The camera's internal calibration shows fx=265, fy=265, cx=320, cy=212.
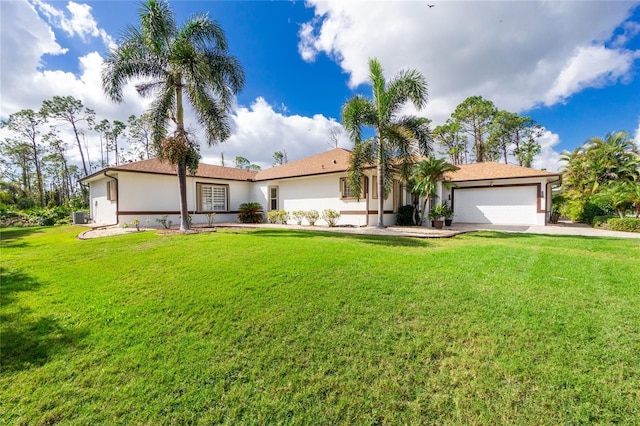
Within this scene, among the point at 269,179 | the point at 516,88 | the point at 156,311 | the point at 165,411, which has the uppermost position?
the point at 516,88

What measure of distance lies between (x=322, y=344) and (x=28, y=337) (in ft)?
12.7

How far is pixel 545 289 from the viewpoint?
4566mm

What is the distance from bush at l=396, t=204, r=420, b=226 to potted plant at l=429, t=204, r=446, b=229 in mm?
1199

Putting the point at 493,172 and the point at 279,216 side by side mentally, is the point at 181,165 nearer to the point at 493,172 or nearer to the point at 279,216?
the point at 279,216

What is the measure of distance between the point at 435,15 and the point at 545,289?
983 cm

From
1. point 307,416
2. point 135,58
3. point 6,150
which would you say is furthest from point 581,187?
point 6,150

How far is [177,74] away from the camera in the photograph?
11055 millimetres

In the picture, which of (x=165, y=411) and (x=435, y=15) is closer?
(x=165, y=411)

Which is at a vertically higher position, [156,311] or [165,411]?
[156,311]

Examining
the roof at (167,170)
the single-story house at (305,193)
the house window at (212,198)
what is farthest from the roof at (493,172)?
the house window at (212,198)

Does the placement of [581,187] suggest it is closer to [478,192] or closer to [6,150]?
[478,192]

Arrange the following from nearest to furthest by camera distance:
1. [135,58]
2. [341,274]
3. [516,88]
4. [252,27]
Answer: [341,274] → [135,58] → [252,27] → [516,88]

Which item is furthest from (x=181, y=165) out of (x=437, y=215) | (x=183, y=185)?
(x=437, y=215)

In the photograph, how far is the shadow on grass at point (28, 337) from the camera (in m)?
3.09
